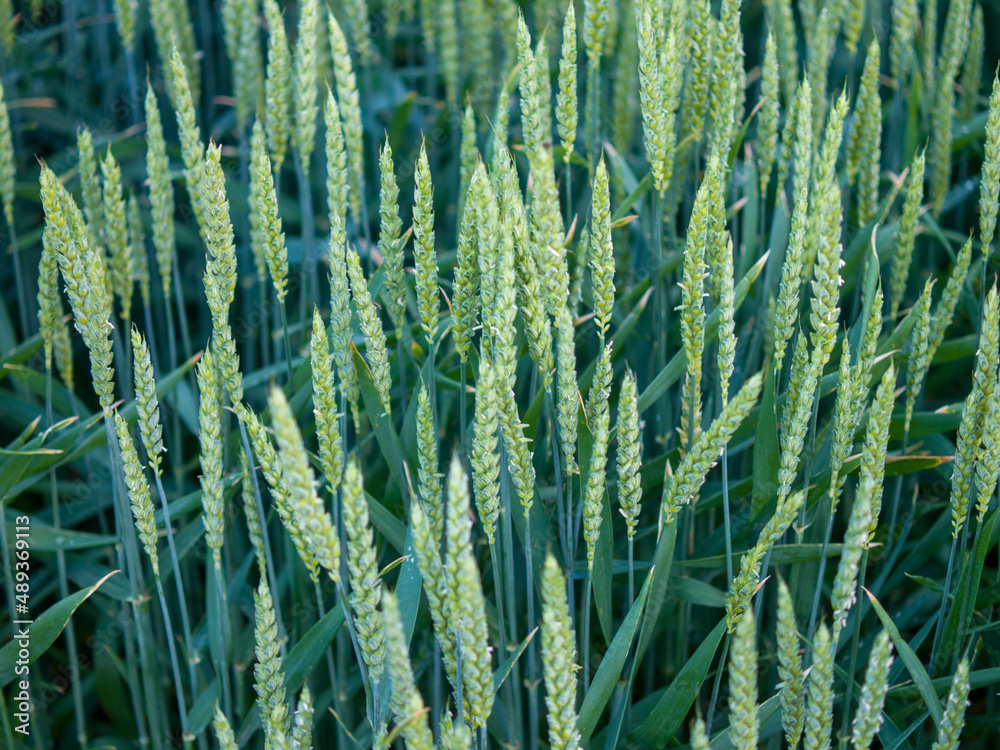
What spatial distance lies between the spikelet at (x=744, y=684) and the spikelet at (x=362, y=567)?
29 centimetres

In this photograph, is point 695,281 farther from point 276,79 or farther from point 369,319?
point 276,79

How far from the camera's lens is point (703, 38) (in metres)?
1.09

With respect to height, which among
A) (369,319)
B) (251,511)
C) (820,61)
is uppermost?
(820,61)

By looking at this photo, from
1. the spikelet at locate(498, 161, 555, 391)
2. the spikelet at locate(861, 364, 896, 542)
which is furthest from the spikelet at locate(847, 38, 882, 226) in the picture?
the spikelet at locate(498, 161, 555, 391)

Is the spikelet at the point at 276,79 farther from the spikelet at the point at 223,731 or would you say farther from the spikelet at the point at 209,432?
the spikelet at the point at 223,731

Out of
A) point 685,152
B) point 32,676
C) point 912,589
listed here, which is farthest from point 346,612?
point 912,589

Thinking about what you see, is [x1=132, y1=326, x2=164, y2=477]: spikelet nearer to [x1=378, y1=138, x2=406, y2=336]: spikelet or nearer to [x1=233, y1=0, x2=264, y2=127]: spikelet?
[x1=378, y1=138, x2=406, y2=336]: spikelet

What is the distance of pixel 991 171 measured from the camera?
38.6 inches

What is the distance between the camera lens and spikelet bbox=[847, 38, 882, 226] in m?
1.17

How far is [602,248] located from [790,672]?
41cm

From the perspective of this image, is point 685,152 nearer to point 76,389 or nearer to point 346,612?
point 346,612

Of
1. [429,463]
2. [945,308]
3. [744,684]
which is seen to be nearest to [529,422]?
[429,463]

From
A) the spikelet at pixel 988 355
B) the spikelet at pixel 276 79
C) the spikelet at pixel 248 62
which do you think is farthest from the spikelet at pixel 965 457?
the spikelet at pixel 248 62

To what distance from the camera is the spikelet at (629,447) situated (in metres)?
0.77
